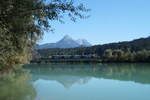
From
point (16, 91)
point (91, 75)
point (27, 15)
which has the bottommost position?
point (91, 75)

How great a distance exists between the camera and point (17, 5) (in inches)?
188

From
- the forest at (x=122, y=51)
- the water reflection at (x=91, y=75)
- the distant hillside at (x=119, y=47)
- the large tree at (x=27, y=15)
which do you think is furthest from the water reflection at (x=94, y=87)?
the distant hillside at (x=119, y=47)

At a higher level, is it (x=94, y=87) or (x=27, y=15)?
(x=27, y=15)

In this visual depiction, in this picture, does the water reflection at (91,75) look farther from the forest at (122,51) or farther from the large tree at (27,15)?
the forest at (122,51)

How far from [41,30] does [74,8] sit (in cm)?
96

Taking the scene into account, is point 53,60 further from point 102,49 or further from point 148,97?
point 148,97

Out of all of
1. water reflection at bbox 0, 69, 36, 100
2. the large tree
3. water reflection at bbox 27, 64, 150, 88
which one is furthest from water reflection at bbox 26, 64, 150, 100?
the large tree

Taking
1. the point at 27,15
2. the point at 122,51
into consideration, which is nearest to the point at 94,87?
the point at 27,15

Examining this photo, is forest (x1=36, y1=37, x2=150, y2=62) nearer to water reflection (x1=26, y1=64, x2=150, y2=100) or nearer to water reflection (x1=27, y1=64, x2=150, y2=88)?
water reflection (x1=27, y1=64, x2=150, y2=88)

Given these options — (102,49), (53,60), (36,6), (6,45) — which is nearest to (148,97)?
(6,45)

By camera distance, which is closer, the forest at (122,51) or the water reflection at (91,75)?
the water reflection at (91,75)

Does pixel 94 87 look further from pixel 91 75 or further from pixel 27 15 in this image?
pixel 27 15

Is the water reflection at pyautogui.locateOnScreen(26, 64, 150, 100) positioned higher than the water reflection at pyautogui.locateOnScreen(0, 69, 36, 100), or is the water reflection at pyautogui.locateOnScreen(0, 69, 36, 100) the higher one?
the water reflection at pyautogui.locateOnScreen(0, 69, 36, 100)

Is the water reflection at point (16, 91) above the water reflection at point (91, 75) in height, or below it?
above
